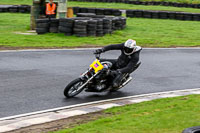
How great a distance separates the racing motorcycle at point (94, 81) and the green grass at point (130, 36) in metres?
7.69

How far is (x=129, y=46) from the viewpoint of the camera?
1101 centimetres

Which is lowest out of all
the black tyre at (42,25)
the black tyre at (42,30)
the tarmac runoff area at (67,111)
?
the tarmac runoff area at (67,111)

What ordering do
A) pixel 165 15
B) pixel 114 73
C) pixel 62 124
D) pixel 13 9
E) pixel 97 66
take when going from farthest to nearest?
1. pixel 13 9
2. pixel 165 15
3. pixel 114 73
4. pixel 97 66
5. pixel 62 124

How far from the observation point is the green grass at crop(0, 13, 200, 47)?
18.9 m

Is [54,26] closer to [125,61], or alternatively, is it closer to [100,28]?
[100,28]

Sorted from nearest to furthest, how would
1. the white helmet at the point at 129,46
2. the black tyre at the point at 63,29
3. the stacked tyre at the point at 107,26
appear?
the white helmet at the point at 129,46 → the black tyre at the point at 63,29 → the stacked tyre at the point at 107,26

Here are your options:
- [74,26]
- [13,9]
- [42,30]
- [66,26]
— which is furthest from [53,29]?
[13,9]

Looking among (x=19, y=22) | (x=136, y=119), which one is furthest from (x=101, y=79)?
(x=19, y=22)

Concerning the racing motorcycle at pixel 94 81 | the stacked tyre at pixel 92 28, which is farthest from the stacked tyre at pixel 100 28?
the racing motorcycle at pixel 94 81

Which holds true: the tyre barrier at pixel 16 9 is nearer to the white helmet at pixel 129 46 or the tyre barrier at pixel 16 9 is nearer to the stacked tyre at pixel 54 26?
the stacked tyre at pixel 54 26

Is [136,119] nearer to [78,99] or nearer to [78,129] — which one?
[78,129]

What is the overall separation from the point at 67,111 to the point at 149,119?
1.98 m

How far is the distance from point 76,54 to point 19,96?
257 inches

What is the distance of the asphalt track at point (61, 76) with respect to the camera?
9.85 meters
